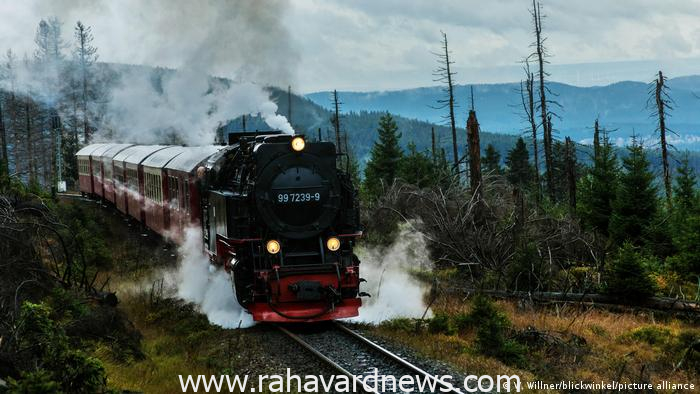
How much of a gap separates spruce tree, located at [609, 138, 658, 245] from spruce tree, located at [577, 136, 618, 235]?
0.79m

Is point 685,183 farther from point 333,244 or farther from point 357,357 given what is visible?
point 357,357

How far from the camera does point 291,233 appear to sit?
12.3m

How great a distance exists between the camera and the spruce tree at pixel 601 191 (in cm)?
2109

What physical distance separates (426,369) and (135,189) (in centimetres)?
1543

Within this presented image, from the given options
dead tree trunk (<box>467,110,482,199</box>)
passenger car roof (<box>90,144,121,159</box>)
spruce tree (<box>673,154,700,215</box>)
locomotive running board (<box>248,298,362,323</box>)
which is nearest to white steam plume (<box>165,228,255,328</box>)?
locomotive running board (<box>248,298,362,323</box>)

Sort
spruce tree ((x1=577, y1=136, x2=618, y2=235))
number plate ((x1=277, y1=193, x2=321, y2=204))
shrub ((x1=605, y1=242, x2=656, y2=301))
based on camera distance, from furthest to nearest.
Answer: spruce tree ((x1=577, y1=136, x2=618, y2=235)), shrub ((x1=605, y1=242, x2=656, y2=301)), number plate ((x1=277, y1=193, x2=321, y2=204))

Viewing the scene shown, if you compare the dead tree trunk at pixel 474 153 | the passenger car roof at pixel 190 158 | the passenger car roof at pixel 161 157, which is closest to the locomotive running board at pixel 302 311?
the passenger car roof at pixel 190 158

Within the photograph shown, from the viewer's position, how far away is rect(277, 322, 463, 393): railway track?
28.7ft

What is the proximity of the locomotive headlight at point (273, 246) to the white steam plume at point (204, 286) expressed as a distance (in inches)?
49.8

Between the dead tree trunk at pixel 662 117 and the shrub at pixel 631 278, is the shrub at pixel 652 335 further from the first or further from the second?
the dead tree trunk at pixel 662 117

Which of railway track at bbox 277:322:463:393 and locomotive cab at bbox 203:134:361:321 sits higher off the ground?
locomotive cab at bbox 203:134:361:321

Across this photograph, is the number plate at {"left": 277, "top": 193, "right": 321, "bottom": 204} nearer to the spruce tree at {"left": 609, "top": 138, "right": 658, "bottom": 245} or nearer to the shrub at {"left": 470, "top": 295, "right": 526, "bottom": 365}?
the shrub at {"left": 470, "top": 295, "right": 526, "bottom": 365}

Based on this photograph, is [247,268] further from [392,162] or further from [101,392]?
[392,162]

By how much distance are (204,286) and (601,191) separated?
41.9ft
